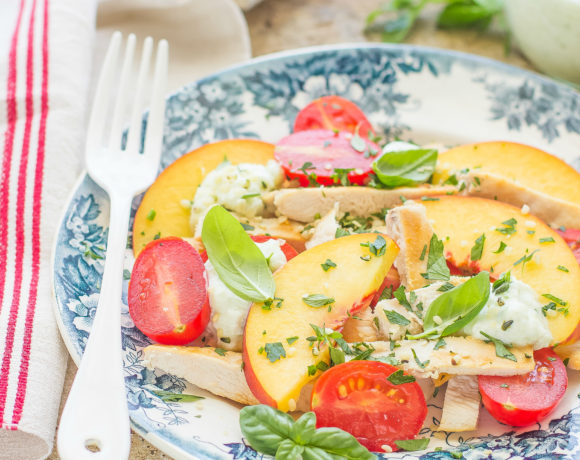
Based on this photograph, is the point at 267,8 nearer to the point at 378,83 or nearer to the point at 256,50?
the point at 256,50

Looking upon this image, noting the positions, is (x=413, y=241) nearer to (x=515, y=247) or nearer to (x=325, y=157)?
(x=515, y=247)

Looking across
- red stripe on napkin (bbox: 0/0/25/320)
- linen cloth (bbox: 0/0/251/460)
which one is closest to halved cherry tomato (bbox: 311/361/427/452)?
linen cloth (bbox: 0/0/251/460)

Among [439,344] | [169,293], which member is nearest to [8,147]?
[169,293]

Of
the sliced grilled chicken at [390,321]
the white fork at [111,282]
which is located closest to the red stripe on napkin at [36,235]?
the white fork at [111,282]

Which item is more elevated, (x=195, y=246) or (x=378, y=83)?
(x=378, y=83)

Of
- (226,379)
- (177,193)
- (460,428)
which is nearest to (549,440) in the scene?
(460,428)

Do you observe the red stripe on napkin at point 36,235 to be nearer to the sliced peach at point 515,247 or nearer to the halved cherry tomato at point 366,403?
the halved cherry tomato at point 366,403
